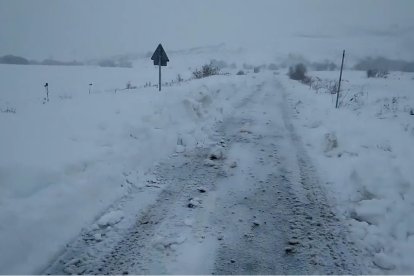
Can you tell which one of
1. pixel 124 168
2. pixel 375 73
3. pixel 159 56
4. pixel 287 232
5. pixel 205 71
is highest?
pixel 159 56

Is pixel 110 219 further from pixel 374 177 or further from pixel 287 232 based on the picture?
pixel 374 177

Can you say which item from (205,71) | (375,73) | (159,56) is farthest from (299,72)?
(159,56)

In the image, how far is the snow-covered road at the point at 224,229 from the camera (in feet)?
13.8

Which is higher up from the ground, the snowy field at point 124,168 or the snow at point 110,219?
the snowy field at point 124,168

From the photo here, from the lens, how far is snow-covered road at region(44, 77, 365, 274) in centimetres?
421

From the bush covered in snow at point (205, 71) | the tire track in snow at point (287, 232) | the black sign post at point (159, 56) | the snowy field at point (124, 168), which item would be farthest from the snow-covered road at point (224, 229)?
the bush covered in snow at point (205, 71)

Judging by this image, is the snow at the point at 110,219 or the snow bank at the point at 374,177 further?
the snow at the point at 110,219

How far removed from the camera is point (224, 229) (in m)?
5.02

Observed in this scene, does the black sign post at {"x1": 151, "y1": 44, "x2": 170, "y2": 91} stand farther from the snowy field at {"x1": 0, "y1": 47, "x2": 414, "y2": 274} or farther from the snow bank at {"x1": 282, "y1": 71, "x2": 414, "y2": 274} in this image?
the snow bank at {"x1": 282, "y1": 71, "x2": 414, "y2": 274}

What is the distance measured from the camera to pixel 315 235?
4.91m

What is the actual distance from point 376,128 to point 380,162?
14.2 feet

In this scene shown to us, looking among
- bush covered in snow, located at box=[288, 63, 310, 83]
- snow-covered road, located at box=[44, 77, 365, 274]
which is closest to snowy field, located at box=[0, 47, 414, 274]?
snow-covered road, located at box=[44, 77, 365, 274]

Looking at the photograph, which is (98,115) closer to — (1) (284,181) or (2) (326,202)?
(1) (284,181)

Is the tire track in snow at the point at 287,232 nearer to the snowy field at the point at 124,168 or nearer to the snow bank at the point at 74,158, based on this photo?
the snowy field at the point at 124,168
